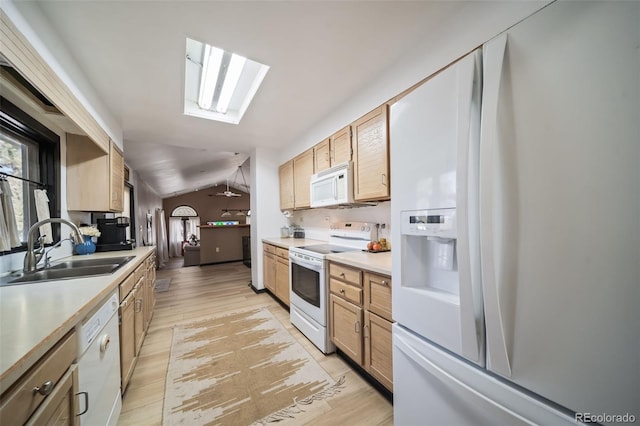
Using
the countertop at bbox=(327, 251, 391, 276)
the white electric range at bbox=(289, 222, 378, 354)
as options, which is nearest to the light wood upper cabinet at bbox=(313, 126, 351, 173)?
the white electric range at bbox=(289, 222, 378, 354)

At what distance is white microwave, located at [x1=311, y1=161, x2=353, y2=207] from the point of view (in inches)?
84.9

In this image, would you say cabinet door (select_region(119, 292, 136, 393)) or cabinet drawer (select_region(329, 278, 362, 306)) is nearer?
cabinet door (select_region(119, 292, 136, 393))

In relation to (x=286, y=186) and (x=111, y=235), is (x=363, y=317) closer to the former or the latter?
Answer: (x=286, y=186)

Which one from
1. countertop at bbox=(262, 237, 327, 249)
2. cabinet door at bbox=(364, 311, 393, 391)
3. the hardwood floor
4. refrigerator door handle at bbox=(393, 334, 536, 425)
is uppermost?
countertop at bbox=(262, 237, 327, 249)

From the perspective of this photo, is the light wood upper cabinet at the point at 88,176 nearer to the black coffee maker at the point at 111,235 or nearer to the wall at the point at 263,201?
Result: the black coffee maker at the point at 111,235

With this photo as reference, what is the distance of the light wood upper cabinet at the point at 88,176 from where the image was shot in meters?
2.02

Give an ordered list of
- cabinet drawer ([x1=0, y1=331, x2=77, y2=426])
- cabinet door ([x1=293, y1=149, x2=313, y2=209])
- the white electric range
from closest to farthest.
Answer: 1. cabinet drawer ([x1=0, y1=331, x2=77, y2=426])
2. the white electric range
3. cabinet door ([x1=293, y1=149, x2=313, y2=209])

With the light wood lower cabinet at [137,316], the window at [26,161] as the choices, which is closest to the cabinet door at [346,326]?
the light wood lower cabinet at [137,316]

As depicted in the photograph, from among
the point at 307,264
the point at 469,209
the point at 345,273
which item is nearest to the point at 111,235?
the point at 307,264

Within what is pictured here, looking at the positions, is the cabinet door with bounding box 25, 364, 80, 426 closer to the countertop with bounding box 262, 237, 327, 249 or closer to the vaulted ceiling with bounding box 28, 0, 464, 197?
the vaulted ceiling with bounding box 28, 0, 464, 197

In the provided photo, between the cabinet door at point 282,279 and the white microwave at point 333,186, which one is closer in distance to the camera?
the white microwave at point 333,186

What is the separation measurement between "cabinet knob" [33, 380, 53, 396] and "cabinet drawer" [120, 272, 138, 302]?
91cm

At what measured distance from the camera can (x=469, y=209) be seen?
2.45ft

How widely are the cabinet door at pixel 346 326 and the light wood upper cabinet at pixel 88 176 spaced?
2399 mm
